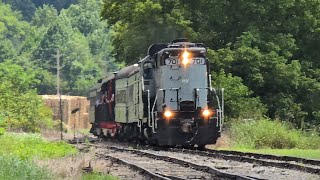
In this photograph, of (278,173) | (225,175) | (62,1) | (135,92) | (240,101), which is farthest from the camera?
(62,1)

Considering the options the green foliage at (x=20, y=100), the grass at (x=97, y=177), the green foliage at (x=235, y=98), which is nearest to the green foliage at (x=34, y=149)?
the grass at (x=97, y=177)

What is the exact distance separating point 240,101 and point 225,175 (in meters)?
22.3

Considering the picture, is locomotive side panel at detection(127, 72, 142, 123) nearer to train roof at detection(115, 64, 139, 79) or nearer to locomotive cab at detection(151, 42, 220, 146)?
train roof at detection(115, 64, 139, 79)

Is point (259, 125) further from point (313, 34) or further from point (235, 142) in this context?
point (313, 34)

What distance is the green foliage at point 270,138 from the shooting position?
1179 inches

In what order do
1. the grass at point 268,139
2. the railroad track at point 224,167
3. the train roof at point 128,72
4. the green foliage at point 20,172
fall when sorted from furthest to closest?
the train roof at point 128,72
the grass at point 268,139
the railroad track at point 224,167
the green foliage at point 20,172

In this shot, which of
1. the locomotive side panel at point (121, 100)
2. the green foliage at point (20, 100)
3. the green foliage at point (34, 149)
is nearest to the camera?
the green foliage at point (34, 149)

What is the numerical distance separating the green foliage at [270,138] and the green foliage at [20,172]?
1649cm

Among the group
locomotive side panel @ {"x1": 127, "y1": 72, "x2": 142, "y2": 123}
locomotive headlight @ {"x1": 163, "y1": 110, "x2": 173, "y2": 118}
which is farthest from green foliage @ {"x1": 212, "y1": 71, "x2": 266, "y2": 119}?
locomotive headlight @ {"x1": 163, "y1": 110, "x2": 173, "y2": 118}

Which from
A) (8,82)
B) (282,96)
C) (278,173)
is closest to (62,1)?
(8,82)

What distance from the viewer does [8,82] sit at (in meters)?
50.0

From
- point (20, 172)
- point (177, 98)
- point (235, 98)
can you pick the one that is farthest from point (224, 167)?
point (235, 98)

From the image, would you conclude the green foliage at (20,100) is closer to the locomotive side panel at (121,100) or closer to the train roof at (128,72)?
the locomotive side panel at (121,100)

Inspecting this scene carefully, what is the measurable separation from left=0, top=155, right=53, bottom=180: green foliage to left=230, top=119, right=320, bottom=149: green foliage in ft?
54.1
